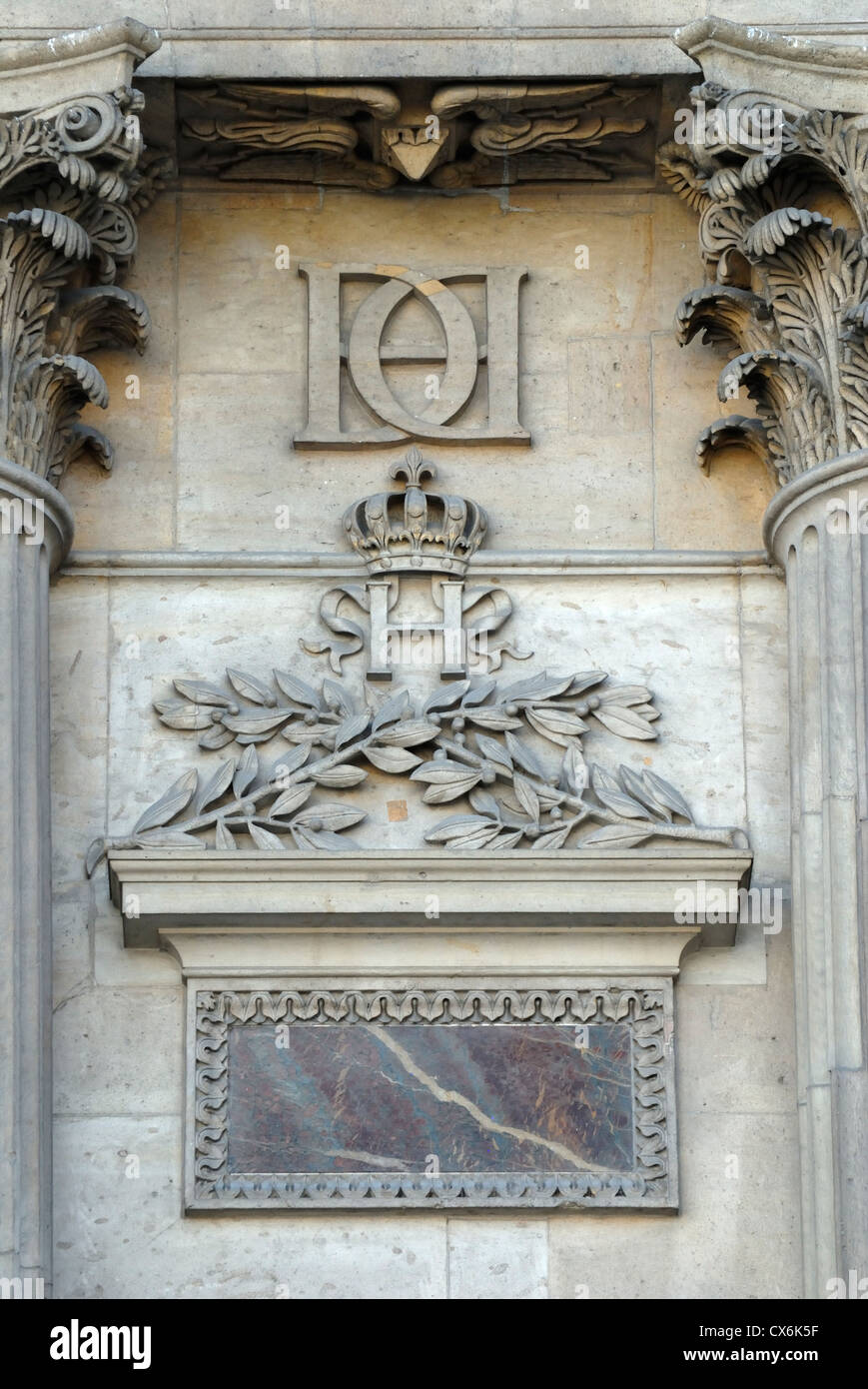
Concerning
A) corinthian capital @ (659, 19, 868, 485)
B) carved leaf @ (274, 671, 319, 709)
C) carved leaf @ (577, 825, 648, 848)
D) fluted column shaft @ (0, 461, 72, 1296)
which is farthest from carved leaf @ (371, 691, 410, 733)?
corinthian capital @ (659, 19, 868, 485)

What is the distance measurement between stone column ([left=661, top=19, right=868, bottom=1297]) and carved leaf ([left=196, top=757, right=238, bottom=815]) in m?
1.89

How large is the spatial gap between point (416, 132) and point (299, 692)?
212 cm

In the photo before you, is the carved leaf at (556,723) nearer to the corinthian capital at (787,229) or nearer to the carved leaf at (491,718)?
the carved leaf at (491,718)

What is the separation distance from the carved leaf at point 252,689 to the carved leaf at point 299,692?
0.05 m

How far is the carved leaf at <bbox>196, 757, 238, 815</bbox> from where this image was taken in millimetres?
10695

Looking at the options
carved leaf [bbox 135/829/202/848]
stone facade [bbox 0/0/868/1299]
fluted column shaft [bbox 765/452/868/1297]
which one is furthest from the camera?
carved leaf [bbox 135/829/202/848]

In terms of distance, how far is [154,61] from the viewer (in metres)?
11.3

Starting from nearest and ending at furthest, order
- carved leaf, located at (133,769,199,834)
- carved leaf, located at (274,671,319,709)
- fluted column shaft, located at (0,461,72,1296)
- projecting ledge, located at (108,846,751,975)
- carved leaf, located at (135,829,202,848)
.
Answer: fluted column shaft, located at (0,461,72,1296) → projecting ledge, located at (108,846,751,975) → carved leaf, located at (135,829,202,848) → carved leaf, located at (133,769,199,834) → carved leaf, located at (274,671,319,709)

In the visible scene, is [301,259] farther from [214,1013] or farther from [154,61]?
[214,1013]

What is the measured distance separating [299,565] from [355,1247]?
2405mm

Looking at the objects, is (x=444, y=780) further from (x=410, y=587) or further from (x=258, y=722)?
(x=410, y=587)

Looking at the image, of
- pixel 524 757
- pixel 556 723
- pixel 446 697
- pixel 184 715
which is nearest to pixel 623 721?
pixel 556 723

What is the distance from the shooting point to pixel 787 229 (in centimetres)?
1080

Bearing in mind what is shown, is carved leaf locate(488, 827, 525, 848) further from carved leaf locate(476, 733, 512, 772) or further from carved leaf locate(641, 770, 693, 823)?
carved leaf locate(641, 770, 693, 823)
